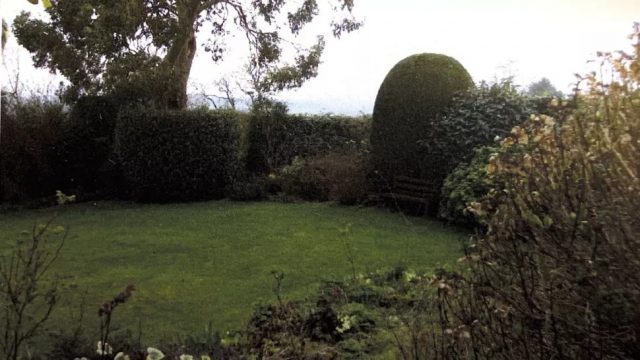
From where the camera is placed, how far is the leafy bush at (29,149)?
41.7ft

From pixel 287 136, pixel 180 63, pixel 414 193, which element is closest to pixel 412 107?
pixel 414 193

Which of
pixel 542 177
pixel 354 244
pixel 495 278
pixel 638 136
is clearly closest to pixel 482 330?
pixel 495 278

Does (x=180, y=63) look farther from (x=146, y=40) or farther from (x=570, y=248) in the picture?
(x=570, y=248)

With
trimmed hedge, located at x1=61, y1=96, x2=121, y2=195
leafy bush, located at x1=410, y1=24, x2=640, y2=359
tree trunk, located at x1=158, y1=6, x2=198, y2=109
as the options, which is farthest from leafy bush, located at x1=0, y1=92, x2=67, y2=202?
leafy bush, located at x1=410, y1=24, x2=640, y2=359

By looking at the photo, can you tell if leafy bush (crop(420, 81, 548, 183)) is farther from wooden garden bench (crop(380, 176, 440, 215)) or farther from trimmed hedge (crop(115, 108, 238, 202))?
trimmed hedge (crop(115, 108, 238, 202))

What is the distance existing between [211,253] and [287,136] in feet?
25.5

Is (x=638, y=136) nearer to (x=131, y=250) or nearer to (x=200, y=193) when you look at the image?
(x=131, y=250)

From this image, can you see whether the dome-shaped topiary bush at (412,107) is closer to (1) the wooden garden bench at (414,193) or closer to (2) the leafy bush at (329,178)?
(1) the wooden garden bench at (414,193)

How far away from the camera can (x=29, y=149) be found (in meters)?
12.9

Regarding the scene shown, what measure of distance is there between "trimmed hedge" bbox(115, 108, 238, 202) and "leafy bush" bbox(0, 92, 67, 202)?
150cm

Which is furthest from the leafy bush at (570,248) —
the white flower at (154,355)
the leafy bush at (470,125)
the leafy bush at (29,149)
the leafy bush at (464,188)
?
the leafy bush at (29,149)

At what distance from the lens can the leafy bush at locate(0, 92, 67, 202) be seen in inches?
500

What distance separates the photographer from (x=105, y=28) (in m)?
14.3

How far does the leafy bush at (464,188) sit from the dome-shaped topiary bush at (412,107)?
1049mm
